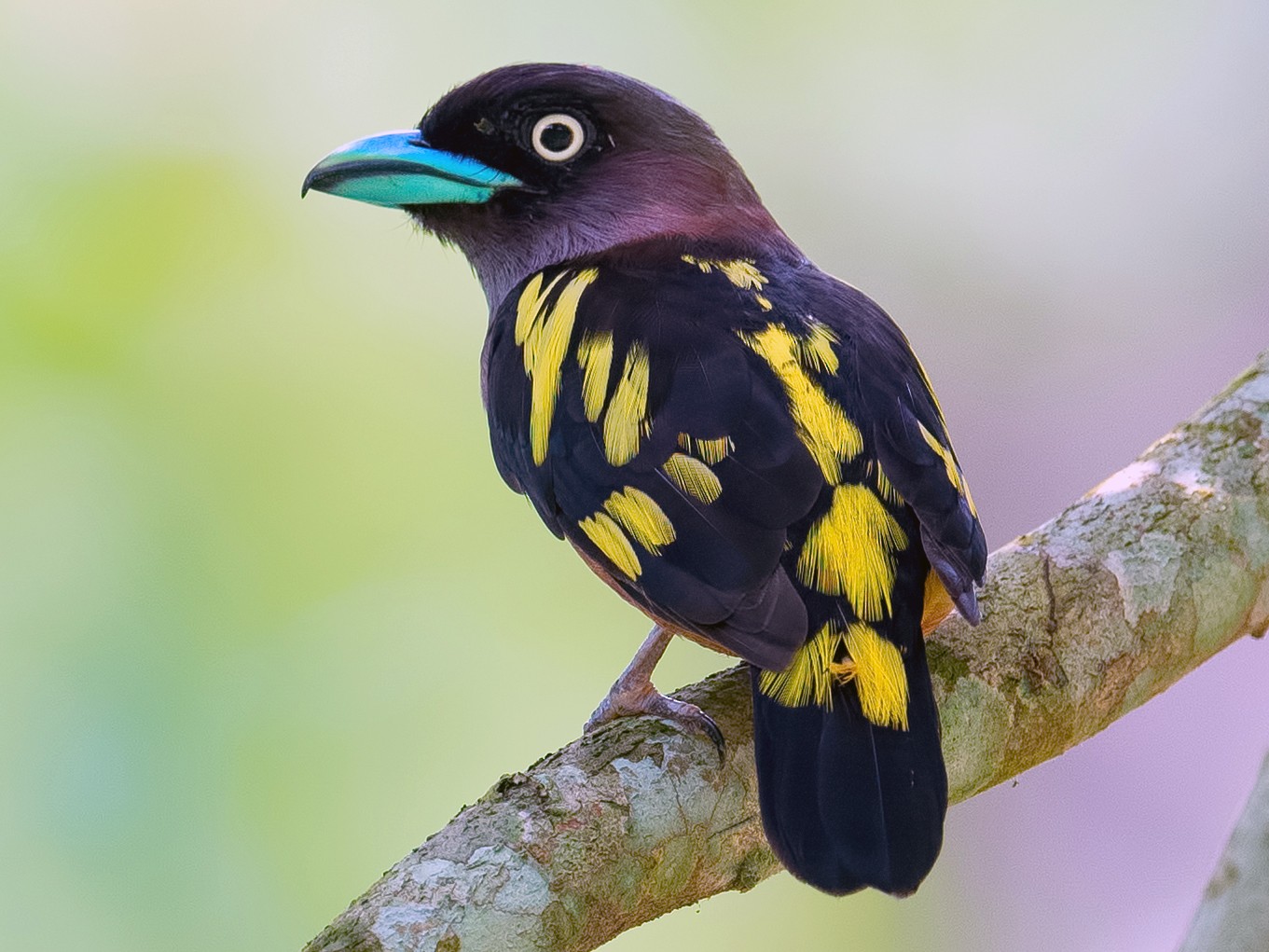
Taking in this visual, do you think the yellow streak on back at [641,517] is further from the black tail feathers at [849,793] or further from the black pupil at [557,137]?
the black pupil at [557,137]

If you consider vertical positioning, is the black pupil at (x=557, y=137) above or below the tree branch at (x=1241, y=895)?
above

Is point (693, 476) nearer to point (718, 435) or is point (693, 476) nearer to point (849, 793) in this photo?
point (718, 435)

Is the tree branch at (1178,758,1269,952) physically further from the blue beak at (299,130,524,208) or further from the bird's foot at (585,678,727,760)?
the blue beak at (299,130,524,208)

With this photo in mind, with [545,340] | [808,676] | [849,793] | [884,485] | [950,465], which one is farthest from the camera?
[545,340]

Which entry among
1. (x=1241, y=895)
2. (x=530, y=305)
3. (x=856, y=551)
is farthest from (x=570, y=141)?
(x=1241, y=895)

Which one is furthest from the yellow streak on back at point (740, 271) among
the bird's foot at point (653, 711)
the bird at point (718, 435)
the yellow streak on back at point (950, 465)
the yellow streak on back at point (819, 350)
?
the bird's foot at point (653, 711)

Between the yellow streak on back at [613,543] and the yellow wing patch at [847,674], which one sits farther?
the yellow streak on back at [613,543]
